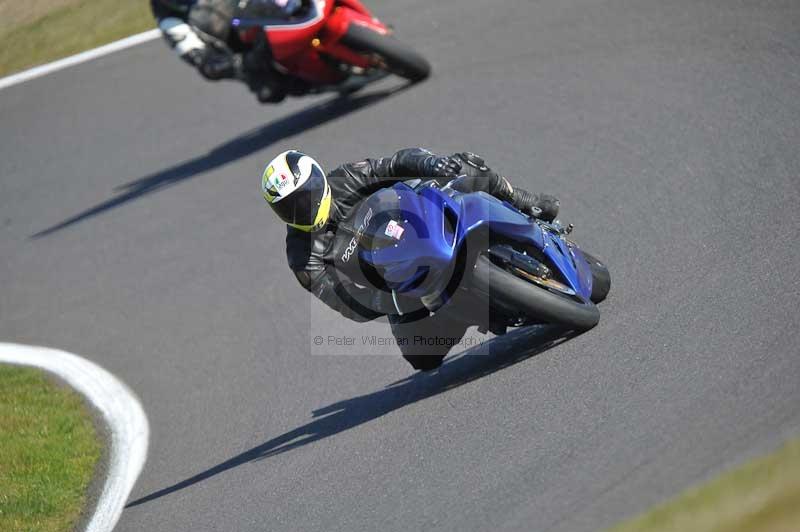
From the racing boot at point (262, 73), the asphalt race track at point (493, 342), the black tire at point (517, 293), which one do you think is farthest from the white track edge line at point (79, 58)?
the black tire at point (517, 293)

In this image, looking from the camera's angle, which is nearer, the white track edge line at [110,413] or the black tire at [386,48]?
the white track edge line at [110,413]

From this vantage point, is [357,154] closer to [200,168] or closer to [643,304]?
[200,168]

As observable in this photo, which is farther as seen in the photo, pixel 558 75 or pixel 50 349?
pixel 558 75

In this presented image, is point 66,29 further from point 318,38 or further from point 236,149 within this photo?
point 318,38

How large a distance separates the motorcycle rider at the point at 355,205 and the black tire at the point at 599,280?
14.6 inches

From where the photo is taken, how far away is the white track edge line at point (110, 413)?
7.06 m

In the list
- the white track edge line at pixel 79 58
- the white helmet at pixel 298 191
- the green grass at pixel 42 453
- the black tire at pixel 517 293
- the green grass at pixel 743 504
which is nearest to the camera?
the green grass at pixel 743 504

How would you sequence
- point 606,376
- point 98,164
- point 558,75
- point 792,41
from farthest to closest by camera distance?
1. point 98,164
2. point 558,75
3. point 792,41
4. point 606,376

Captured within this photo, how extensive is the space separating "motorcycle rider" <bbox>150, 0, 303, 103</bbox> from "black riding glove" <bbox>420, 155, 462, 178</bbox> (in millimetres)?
6086

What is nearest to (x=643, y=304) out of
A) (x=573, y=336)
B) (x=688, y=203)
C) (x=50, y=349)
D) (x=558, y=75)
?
(x=573, y=336)

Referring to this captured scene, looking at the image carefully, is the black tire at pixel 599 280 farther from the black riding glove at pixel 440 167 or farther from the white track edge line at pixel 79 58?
the white track edge line at pixel 79 58

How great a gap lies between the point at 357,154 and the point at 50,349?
10.8ft

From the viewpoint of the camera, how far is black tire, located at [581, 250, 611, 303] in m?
6.62

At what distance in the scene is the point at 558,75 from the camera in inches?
415
